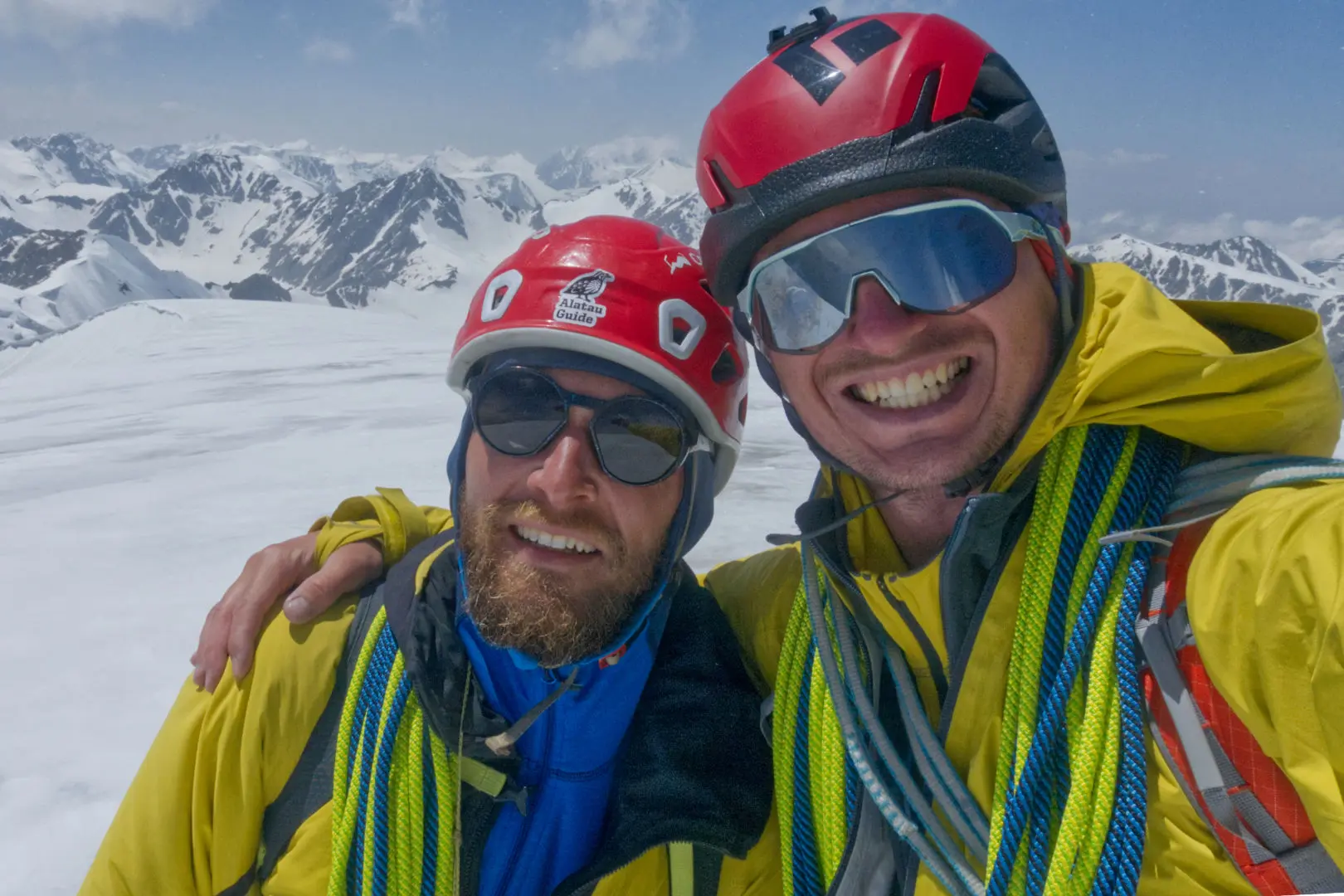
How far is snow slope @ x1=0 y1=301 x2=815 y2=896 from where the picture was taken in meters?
2.65

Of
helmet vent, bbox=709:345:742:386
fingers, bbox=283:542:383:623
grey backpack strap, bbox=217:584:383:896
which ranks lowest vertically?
grey backpack strap, bbox=217:584:383:896

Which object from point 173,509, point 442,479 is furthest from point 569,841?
point 173,509

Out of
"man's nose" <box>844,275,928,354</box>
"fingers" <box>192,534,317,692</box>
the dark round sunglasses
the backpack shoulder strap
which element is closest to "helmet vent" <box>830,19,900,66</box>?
"man's nose" <box>844,275,928,354</box>

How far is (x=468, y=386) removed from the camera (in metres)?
2.51

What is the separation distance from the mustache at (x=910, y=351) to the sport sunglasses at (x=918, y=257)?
54 mm

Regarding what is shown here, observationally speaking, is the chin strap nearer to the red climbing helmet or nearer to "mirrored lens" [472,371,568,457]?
"mirrored lens" [472,371,568,457]

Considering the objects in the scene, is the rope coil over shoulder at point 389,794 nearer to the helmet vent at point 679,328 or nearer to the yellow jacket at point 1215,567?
the yellow jacket at point 1215,567

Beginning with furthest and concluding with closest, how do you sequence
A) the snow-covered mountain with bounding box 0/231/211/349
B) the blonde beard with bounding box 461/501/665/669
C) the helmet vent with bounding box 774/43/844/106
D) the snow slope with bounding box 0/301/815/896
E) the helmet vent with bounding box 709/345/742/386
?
the snow-covered mountain with bounding box 0/231/211/349
the snow slope with bounding box 0/301/815/896
the helmet vent with bounding box 709/345/742/386
the blonde beard with bounding box 461/501/665/669
the helmet vent with bounding box 774/43/844/106

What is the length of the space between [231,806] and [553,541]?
3.07 feet

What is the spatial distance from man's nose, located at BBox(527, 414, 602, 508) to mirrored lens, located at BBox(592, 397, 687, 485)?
4 centimetres

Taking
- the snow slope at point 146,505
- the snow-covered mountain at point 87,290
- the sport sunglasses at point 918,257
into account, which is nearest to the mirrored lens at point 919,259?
the sport sunglasses at point 918,257

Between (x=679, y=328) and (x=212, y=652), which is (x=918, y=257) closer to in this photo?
(x=679, y=328)

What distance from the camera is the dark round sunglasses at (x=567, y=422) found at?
211 cm

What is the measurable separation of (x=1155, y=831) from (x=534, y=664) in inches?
53.0
